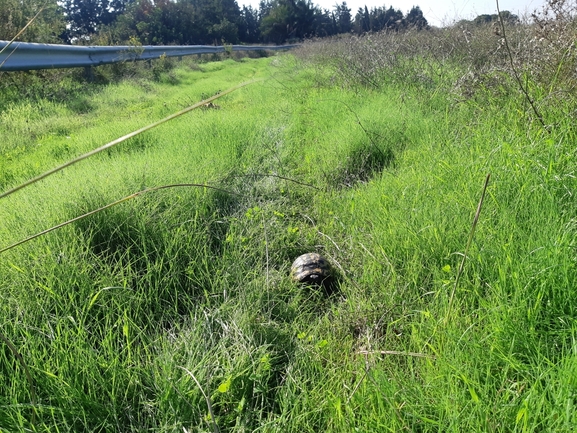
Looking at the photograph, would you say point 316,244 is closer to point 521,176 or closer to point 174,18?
point 521,176

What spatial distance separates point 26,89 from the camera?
24.7 feet

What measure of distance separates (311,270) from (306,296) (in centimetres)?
14

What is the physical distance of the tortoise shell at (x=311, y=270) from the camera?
6.49 ft

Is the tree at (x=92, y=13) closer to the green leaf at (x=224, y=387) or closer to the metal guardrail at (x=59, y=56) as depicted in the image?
the metal guardrail at (x=59, y=56)

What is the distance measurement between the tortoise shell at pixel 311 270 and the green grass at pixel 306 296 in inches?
2.9

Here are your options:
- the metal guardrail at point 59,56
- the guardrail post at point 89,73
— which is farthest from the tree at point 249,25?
the guardrail post at point 89,73

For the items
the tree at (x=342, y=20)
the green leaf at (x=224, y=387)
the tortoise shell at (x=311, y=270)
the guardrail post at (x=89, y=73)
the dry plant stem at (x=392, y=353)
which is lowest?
the dry plant stem at (x=392, y=353)

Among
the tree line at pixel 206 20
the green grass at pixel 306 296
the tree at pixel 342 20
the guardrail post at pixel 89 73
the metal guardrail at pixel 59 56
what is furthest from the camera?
the tree at pixel 342 20

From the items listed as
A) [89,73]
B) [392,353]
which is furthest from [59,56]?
[392,353]

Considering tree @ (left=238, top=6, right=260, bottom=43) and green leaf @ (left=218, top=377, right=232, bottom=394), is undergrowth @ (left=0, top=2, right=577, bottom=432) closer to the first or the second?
green leaf @ (left=218, top=377, right=232, bottom=394)

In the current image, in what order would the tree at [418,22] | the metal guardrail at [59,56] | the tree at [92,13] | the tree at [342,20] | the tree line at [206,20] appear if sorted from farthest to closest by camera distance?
the tree at [342,20], the tree at [92,13], the tree line at [206,20], the tree at [418,22], the metal guardrail at [59,56]

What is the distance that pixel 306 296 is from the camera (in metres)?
1.99

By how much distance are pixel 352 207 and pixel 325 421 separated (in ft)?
4.98

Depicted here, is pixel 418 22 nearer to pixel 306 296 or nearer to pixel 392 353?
pixel 306 296
